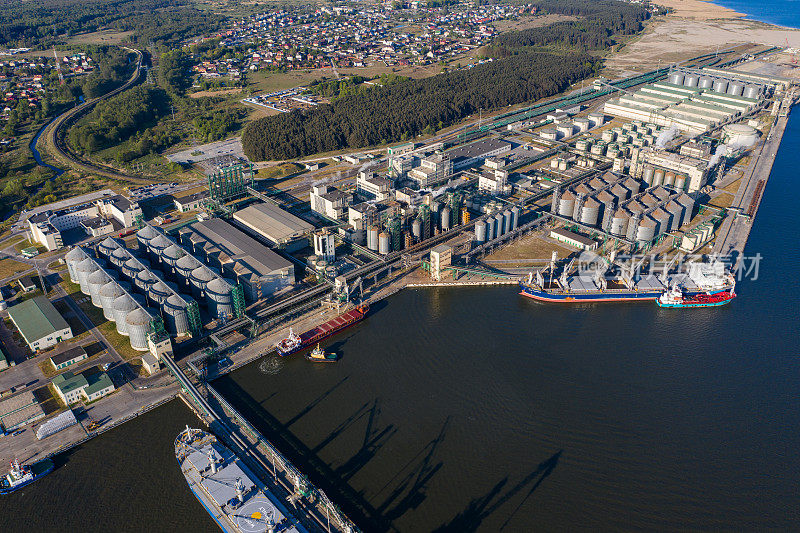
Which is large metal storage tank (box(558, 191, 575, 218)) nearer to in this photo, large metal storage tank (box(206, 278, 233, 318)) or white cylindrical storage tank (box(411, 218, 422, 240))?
white cylindrical storage tank (box(411, 218, 422, 240))

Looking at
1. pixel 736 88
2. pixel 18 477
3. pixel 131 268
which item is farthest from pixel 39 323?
pixel 736 88

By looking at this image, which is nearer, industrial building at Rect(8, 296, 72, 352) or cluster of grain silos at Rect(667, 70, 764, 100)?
industrial building at Rect(8, 296, 72, 352)

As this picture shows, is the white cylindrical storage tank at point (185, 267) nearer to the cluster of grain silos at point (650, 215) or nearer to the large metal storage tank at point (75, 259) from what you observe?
the large metal storage tank at point (75, 259)

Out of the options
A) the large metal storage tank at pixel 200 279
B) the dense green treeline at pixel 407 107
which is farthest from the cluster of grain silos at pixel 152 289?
the dense green treeline at pixel 407 107

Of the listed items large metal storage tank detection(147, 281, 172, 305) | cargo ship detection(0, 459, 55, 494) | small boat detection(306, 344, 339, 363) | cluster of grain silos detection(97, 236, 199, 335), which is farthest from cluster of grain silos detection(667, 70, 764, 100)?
cargo ship detection(0, 459, 55, 494)

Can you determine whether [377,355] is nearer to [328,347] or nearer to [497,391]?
[328,347]

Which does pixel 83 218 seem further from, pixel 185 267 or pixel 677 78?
pixel 677 78
